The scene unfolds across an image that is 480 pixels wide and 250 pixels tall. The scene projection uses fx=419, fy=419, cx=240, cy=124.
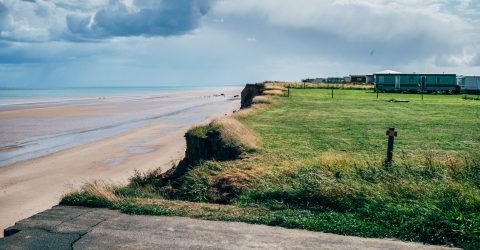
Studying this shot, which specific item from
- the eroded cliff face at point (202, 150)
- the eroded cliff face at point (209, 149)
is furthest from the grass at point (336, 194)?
the eroded cliff face at point (202, 150)

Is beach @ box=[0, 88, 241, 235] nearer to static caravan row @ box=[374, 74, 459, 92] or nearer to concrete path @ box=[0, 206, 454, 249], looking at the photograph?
concrete path @ box=[0, 206, 454, 249]

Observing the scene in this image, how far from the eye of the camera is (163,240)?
655 cm

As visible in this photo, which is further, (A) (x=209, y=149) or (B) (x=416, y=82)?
(B) (x=416, y=82)

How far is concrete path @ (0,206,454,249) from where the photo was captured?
6.35 m

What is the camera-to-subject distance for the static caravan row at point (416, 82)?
178 feet

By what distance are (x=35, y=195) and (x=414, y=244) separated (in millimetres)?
12954

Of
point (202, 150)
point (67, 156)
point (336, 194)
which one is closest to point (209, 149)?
point (202, 150)

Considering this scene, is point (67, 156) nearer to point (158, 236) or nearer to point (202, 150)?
point (202, 150)

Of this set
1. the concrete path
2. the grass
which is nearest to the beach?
the grass

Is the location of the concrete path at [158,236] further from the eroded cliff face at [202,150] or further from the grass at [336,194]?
the eroded cliff face at [202,150]

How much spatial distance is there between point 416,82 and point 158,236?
179 feet

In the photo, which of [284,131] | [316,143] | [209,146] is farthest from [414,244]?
[284,131]

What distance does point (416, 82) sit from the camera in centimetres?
5497

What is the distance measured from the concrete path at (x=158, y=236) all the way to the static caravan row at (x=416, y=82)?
169 feet
